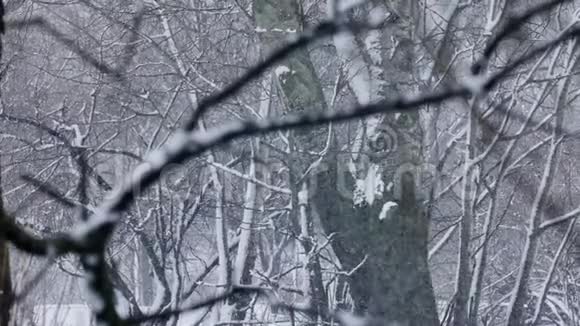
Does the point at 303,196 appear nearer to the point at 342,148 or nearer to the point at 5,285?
the point at 342,148

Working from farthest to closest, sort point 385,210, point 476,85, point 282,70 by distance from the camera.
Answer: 1. point 282,70
2. point 385,210
3. point 476,85

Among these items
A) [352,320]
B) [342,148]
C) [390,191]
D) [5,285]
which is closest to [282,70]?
[342,148]

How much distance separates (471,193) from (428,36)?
112cm

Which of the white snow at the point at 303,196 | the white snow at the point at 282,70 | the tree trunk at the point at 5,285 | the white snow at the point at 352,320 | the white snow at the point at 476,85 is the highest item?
the white snow at the point at 282,70

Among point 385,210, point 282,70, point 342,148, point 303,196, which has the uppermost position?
point 282,70

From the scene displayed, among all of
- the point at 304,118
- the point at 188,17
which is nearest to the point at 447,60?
the point at 188,17

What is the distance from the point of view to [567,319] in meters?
9.39

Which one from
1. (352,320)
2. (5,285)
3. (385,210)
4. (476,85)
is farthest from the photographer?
(385,210)

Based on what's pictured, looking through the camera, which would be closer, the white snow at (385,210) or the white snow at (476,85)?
the white snow at (476,85)

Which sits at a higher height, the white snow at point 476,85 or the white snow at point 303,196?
the white snow at point 303,196

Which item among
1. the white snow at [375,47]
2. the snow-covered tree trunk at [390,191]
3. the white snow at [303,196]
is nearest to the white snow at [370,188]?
the snow-covered tree trunk at [390,191]

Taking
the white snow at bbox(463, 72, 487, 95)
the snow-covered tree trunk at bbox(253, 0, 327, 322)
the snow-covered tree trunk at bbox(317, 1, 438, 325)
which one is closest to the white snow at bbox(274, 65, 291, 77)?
the snow-covered tree trunk at bbox(253, 0, 327, 322)

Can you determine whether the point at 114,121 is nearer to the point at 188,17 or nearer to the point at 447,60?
the point at 188,17

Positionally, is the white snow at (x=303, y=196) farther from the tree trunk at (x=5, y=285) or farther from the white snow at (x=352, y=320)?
the white snow at (x=352, y=320)
